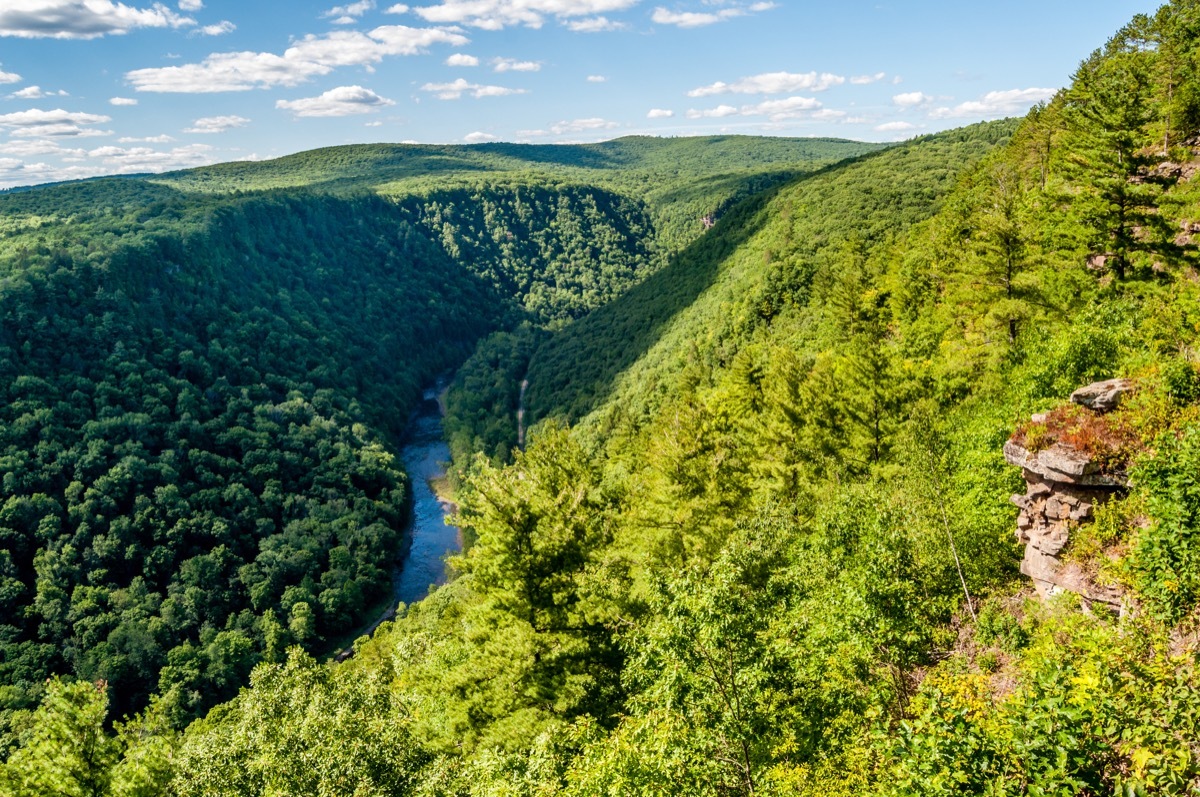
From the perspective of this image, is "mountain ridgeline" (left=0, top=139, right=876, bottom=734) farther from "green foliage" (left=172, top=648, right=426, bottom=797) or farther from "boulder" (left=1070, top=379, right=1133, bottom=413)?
"boulder" (left=1070, top=379, right=1133, bottom=413)

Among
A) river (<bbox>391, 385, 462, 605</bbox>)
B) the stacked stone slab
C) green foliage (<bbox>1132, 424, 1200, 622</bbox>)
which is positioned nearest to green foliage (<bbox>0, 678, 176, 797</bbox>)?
the stacked stone slab

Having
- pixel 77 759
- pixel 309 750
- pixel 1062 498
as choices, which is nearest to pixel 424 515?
pixel 77 759

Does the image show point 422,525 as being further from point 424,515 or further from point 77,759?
point 77,759

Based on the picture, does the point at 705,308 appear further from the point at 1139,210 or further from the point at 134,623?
the point at 134,623

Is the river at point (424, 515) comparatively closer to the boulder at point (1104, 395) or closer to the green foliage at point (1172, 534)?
the boulder at point (1104, 395)

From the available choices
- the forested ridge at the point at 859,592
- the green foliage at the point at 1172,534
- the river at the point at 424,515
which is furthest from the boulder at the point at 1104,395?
the river at the point at 424,515

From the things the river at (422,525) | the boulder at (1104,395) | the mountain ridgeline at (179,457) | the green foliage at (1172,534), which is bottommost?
the river at (422,525)
